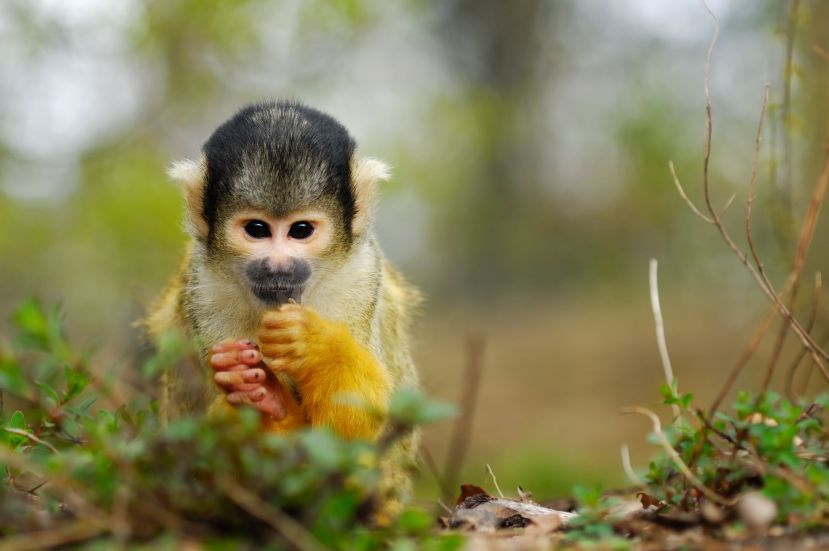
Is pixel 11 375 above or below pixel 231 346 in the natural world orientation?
below

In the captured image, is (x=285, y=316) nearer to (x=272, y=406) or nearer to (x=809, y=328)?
(x=272, y=406)

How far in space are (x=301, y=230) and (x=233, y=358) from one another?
0.73m

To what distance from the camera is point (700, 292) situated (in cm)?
1435

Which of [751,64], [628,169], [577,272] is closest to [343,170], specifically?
[751,64]

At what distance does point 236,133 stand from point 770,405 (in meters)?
2.30

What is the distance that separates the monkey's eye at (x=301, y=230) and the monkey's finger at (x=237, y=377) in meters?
0.70

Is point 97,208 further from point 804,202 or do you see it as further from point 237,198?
point 804,202

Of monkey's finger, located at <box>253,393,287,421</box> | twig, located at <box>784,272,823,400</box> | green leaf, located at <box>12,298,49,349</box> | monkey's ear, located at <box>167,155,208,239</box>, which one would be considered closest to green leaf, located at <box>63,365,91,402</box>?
green leaf, located at <box>12,298,49,349</box>

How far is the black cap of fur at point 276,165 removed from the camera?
344 centimetres

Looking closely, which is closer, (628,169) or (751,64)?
(751,64)

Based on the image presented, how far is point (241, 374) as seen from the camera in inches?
118

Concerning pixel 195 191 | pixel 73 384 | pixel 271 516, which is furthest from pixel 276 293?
pixel 271 516

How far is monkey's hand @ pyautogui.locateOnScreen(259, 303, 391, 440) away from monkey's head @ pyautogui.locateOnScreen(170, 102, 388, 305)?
0.30 meters

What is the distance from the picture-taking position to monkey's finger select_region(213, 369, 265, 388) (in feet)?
9.75
